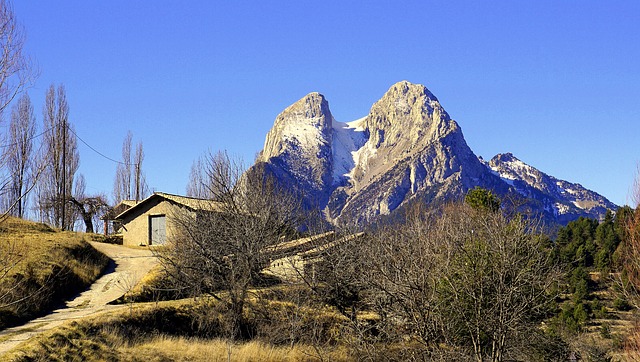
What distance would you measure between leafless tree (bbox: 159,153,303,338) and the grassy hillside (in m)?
4.37

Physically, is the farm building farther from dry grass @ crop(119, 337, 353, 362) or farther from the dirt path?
dry grass @ crop(119, 337, 353, 362)

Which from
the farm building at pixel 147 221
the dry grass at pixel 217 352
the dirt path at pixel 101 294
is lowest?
the dry grass at pixel 217 352

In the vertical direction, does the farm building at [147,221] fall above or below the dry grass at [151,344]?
above

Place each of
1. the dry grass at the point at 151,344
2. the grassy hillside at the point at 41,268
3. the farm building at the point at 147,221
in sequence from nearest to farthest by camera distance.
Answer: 1. the dry grass at the point at 151,344
2. the grassy hillside at the point at 41,268
3. the farm building at the point at 147,221

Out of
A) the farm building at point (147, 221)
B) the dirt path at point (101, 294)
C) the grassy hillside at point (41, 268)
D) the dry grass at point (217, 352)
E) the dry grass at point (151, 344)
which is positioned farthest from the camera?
the farm building at point (147, 221)

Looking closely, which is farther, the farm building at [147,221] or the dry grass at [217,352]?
the farm building at [147,221]

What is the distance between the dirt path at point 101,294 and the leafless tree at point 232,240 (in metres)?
2.69

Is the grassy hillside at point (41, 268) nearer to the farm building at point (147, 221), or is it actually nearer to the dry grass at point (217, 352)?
the dry grass at point (217, 352)

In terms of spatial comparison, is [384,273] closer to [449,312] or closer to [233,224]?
[449,312]

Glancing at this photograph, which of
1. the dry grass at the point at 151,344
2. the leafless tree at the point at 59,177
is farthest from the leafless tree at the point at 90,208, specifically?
the dry grass at the point at 151,344

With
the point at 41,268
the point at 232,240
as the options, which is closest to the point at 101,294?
the point at 41,268

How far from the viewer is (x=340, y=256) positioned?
2764 centimetres

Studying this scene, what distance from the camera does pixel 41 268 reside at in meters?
28.9

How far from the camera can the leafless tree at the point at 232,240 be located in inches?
1049
